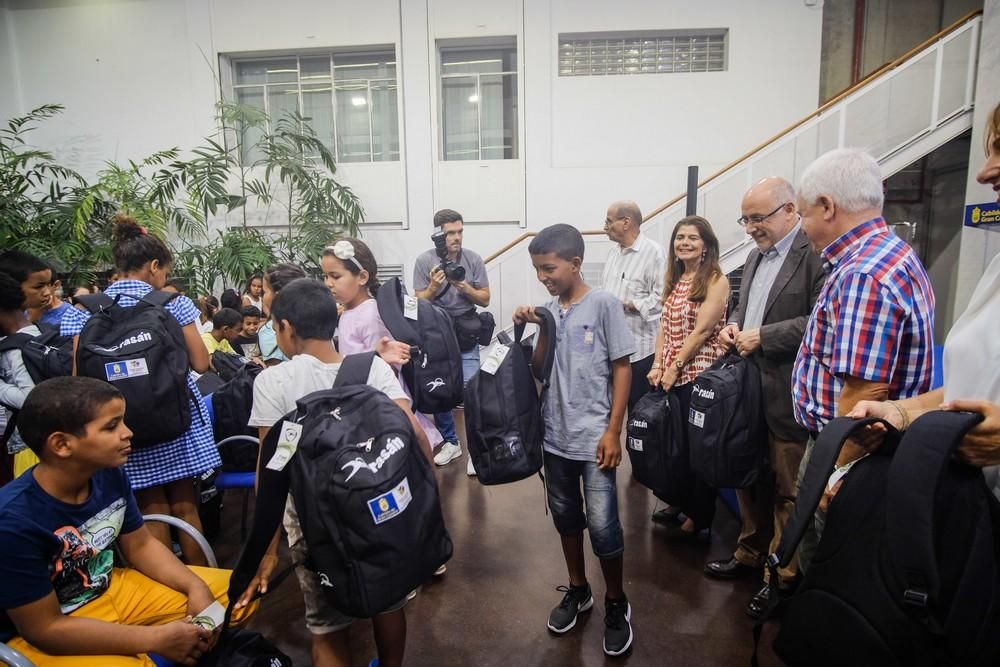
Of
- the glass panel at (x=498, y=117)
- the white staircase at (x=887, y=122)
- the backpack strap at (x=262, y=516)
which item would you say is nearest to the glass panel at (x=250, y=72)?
the glass panel at (x=498, y=117)

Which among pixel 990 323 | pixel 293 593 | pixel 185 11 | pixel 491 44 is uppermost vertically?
pixel 185 11

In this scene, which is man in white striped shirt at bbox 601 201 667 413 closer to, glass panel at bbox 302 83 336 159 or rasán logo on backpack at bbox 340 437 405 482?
rasán logo on backpack at bbox 340 437 405 482

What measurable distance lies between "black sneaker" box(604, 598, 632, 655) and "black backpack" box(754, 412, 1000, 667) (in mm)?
1132

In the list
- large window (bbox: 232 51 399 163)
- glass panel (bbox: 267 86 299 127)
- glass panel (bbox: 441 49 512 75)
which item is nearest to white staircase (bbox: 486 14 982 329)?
glass panel (bbox: 441 49 512 75)

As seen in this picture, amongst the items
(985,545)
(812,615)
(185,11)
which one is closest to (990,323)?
(985,545)

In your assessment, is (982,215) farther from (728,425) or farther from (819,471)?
(819,471)

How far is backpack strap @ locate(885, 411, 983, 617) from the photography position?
877mm

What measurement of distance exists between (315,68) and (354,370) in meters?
7.46

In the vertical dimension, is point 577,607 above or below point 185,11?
below

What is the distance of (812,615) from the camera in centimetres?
104

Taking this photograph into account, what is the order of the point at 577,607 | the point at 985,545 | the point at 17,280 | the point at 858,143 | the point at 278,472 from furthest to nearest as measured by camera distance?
the point at 858,143 → the point at 17,280 → the point at 577,607 → the point at 278,472 → the point at 985,545

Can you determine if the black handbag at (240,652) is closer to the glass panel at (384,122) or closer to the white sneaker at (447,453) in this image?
the white sneaker at (447,453)

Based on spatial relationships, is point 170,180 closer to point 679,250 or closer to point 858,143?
point 679,250

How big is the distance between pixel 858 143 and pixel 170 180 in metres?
7.93
